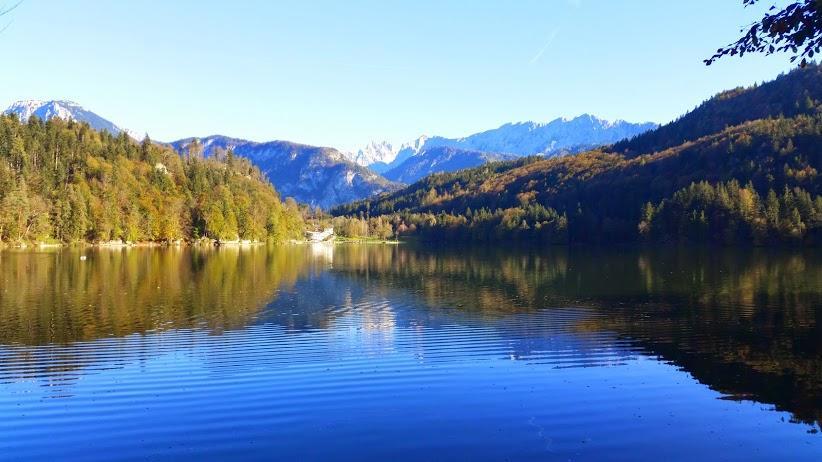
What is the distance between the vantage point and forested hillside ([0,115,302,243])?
132 m

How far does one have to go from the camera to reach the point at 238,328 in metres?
34.5

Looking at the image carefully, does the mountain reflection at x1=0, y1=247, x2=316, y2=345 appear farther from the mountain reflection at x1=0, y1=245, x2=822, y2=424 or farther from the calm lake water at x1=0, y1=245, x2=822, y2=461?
the calm lake water at x1=0, y1=245, x2=822, y2=461

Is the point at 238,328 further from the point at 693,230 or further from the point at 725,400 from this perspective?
the point at 693,230

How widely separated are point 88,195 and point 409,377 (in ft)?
498

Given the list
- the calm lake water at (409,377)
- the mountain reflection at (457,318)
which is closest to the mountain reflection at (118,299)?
the mountain reflection at (457,318)

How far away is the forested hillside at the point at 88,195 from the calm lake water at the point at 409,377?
9663 cm

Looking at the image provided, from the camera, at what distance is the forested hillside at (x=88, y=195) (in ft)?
431

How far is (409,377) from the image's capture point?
76.5 feet

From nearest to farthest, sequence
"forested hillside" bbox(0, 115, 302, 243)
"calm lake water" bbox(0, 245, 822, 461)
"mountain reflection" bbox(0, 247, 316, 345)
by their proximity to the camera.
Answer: "calm lake water" bbox(0, 245, 822, 461) < "mountain reflection" bbox(0, 247, 316, 345) < "forested hillside" bbox(0, 115, 302, 243)

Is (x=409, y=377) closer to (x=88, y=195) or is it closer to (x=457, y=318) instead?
(x=457, y=318)

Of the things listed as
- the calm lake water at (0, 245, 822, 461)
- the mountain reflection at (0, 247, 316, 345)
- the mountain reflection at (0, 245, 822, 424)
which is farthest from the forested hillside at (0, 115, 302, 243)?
the calm lake water at (0, 245, 822, 461)

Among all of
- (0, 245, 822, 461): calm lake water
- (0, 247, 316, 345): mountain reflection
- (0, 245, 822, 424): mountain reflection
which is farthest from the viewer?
(0, 247, 316, 345): mountain reflection

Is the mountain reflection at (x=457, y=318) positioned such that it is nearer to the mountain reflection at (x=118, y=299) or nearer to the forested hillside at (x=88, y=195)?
the mountain reflection at (x=118, y=299)

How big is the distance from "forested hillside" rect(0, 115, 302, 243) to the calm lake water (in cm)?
9663
